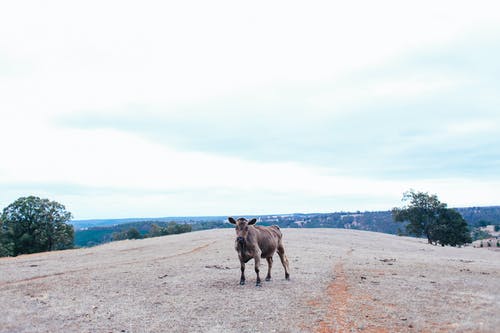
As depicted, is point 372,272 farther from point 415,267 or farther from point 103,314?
point 103,314

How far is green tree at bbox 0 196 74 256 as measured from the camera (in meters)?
54.1

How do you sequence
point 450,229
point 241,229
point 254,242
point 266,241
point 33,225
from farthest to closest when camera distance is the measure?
1. point 450,229
2. point 33,225
3. point 266,241
4. point 254,242
5. point 241,229

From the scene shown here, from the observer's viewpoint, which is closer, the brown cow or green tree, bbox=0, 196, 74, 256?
the brown cow

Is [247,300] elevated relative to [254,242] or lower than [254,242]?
lower

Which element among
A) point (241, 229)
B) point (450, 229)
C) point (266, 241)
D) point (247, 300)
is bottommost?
point (450, 229)

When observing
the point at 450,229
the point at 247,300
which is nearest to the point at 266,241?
the point at 247,300

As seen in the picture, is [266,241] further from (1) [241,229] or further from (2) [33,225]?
(2) [33,225]

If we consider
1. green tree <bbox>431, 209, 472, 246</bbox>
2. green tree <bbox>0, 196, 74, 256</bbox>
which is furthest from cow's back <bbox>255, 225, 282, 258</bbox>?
green tree <bbox>431, 209, 472, 246</bbox>

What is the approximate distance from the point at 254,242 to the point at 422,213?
5174cm

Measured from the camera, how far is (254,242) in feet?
51.5

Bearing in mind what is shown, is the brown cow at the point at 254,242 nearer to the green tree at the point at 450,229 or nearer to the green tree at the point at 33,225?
the green tree at the point at 33,225

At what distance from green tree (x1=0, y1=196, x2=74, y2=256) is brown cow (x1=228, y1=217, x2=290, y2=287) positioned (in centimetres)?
4701

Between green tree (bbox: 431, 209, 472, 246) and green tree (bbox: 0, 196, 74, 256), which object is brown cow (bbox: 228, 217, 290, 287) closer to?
green tree (bbox: 0, 196, 74, 256)

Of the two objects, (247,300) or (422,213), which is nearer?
(247,300)
